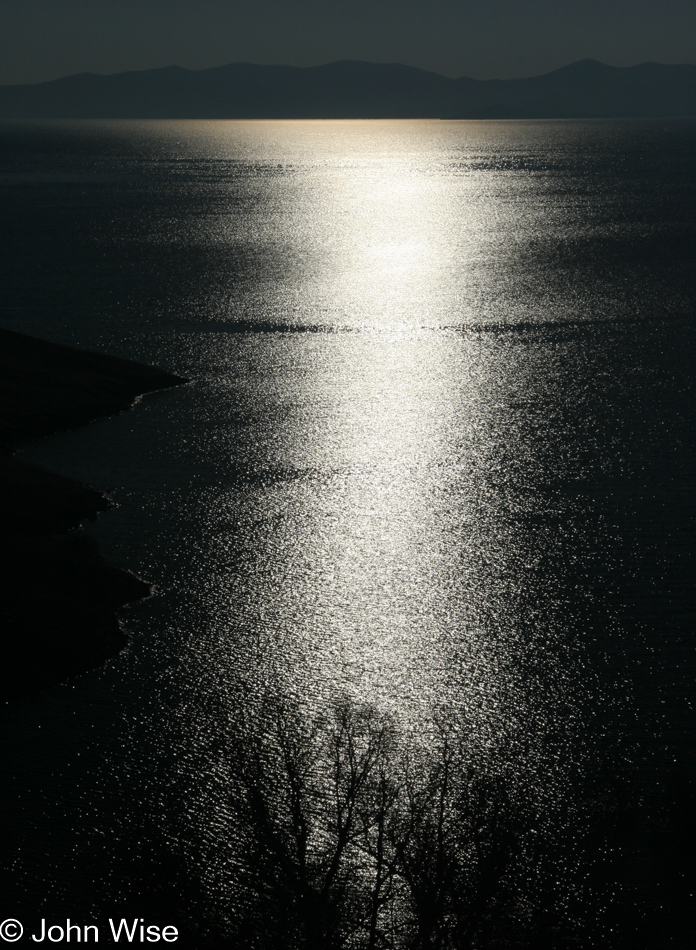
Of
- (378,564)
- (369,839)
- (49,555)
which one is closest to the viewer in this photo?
(369,839)

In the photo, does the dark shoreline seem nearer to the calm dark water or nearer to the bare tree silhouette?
the calm dark water

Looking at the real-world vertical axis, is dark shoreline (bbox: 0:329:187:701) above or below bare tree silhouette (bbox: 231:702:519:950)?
above

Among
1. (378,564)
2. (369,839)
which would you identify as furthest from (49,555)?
(369,839)

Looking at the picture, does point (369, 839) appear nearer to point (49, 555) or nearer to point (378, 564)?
point (378, 564)

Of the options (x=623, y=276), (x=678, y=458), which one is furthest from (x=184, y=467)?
(x=623, y=276)

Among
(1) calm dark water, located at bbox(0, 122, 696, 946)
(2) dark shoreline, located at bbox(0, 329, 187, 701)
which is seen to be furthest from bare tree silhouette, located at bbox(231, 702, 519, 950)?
(2) dark shoreline, located at bbox(0, 329, 187, 701)

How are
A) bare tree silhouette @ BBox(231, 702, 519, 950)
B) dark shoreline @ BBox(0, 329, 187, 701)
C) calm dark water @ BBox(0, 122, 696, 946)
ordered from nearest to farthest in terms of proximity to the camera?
bare tree silhouette @ BBox(231, 702, 519, 950) → calm dark water @ BBox(0, 122, 696, 946) → dark shoreline @ BBox(0, 329, 187, 701)

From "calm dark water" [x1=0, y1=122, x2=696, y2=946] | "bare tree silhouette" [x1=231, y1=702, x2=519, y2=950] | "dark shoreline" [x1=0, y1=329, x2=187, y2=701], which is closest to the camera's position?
"bare tree silhouette" [x1=231, y1=702, x2=519, y2=950]
